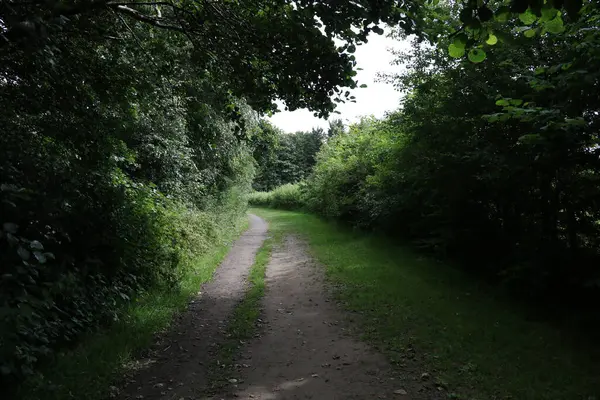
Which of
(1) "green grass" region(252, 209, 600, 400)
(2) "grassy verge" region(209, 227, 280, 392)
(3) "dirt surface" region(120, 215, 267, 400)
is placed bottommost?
(3) "dirt surface" region(120, 215, 267, 400)

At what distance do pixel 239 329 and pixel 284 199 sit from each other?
3381 cm

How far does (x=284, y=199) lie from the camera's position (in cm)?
4066

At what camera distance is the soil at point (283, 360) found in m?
4.75

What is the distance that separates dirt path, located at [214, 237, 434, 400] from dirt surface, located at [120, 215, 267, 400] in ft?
1.95

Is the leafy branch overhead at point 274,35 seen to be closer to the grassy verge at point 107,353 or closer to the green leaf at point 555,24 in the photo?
the green leaf at point 555,24

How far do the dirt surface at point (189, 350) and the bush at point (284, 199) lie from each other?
25.4 meters

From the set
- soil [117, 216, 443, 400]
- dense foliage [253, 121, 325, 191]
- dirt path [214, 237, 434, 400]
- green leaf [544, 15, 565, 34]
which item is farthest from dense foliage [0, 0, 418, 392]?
dense foliage [253, 121, 325, 191]

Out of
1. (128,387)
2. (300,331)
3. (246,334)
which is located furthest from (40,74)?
(300,331)

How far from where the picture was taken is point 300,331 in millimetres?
6816

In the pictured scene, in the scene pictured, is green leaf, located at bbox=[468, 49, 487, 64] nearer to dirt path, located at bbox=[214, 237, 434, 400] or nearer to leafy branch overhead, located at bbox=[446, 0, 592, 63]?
leafy branch overhead, located at bbox=[446, 0, 592, 63]

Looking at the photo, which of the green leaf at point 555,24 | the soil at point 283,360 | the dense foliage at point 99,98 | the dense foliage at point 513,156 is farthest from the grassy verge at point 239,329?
the green leaf at point 555,24

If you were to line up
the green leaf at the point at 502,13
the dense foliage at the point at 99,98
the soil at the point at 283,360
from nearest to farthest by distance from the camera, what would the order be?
the green leaf at the point at 502,13, the dense foliage at the point at 99,98, the soil at the point at 283,360

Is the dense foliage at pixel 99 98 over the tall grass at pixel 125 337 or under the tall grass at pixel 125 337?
over

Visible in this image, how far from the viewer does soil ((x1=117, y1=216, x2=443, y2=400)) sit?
4746 mm
